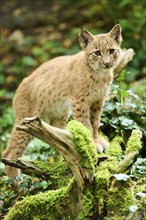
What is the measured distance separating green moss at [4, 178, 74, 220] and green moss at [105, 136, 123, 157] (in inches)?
34.9

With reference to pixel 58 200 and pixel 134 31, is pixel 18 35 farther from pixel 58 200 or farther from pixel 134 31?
pixel 58 200

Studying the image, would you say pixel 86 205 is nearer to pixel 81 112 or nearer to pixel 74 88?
pixel 81 112

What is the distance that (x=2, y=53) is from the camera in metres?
12.6

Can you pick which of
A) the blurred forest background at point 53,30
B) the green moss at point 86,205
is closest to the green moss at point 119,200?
the green moss at point 86,205

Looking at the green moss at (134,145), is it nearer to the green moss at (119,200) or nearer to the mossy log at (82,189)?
the mossy log at (82,189)

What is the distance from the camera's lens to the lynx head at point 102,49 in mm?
5555

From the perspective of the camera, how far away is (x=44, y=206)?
4.77m

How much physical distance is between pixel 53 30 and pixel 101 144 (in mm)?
7883

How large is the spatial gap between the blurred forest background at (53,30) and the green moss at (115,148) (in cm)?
313

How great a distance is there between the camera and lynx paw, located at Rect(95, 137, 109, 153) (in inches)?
218

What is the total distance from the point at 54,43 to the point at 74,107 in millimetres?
6712

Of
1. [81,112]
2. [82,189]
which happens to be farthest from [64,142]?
[81,112]

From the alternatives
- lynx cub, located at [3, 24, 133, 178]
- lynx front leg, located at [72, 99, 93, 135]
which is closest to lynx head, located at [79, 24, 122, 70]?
lynx cub, located at [3, 24, 133, 178]

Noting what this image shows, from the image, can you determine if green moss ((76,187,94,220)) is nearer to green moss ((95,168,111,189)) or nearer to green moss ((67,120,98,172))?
green moss ((95,168,111,189))
